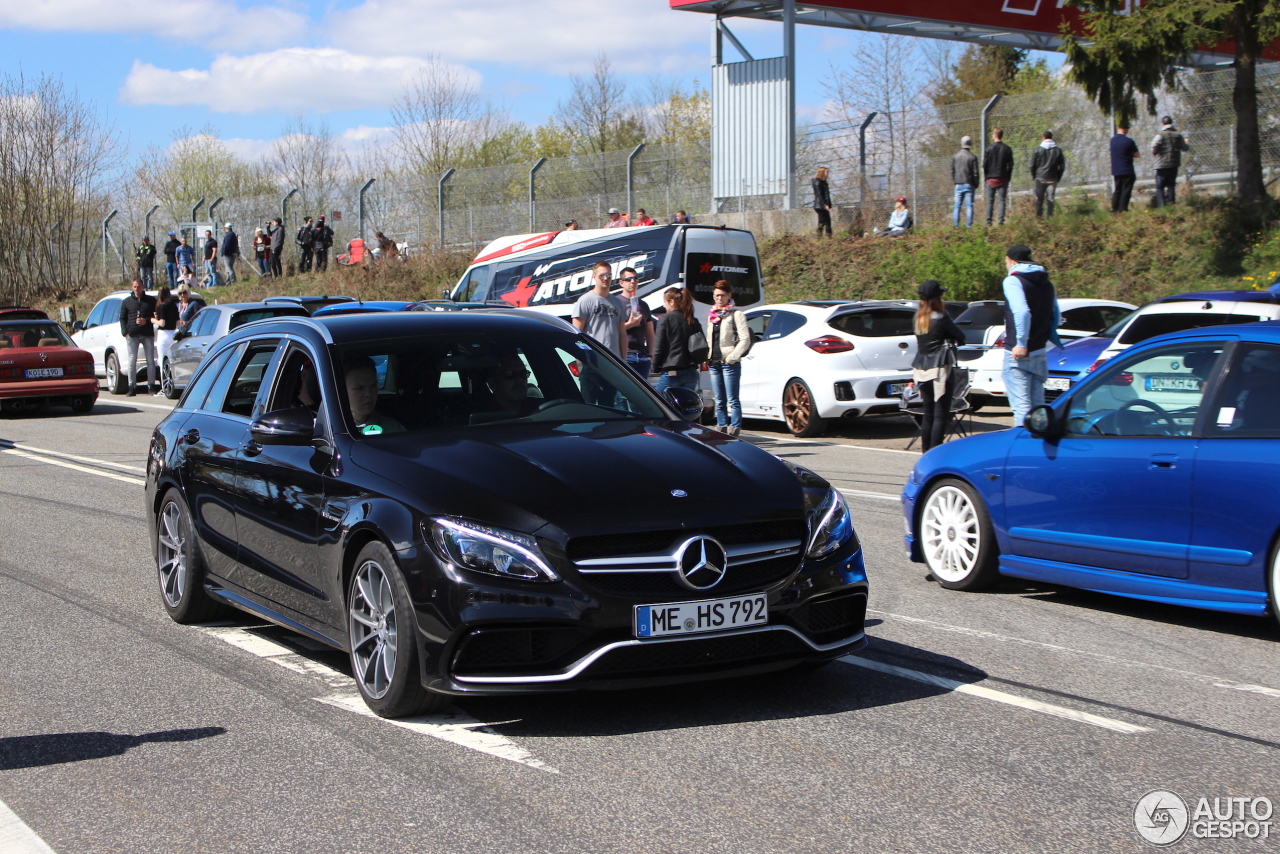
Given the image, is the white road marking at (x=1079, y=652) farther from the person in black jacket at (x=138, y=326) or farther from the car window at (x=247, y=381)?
the person in black jacket at (x=138, y=326)

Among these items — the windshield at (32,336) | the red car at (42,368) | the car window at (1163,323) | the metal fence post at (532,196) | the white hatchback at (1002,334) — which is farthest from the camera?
the metal fence post at (532,196)

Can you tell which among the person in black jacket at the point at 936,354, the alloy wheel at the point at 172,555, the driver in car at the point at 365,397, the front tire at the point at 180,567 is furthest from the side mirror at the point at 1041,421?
the person in black jacket at the point at 936,354

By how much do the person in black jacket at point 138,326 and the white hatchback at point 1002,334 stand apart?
15274 millimetres

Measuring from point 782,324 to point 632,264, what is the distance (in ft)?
14.9

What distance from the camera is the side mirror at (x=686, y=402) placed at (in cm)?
649

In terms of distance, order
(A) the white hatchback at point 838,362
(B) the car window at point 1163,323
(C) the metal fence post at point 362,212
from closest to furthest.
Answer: (B) the car window at point 1163,323 → (A) the white hatchback at point 838,362 → (C) the metal fence post at point 362,212

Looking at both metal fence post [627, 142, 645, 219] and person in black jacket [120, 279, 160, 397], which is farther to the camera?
metal fence post [627, 142, 645, 219]

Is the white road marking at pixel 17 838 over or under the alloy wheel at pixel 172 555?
under

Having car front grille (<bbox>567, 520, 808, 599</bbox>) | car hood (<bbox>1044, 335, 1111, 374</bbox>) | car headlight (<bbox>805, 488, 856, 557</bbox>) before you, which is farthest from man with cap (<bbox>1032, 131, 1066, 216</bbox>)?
car front grille (<bbox>567, 520, 808, 599</bbox>)

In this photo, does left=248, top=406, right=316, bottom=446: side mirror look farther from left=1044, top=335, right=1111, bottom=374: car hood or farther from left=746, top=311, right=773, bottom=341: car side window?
left=746, top=311, right=773, bottom=341: car side window

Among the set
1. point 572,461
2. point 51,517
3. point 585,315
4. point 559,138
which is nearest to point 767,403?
point 585,315

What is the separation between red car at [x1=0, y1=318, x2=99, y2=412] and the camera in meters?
21.6

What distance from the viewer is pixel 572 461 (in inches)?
202
